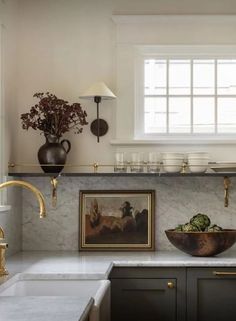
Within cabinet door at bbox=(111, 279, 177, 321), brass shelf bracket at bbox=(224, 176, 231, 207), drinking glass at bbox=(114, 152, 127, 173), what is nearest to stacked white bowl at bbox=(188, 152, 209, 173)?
brass shelf bracket at bbox=(224, 176, 231, 207)

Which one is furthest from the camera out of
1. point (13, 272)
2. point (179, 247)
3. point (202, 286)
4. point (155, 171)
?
point (155, 171)

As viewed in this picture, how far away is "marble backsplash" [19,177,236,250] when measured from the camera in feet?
13.7

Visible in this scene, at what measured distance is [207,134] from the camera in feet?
13.9

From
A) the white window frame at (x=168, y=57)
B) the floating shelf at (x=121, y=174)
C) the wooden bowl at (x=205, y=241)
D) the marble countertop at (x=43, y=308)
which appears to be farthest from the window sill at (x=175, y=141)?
the marble countertop at (x=43, y=308)

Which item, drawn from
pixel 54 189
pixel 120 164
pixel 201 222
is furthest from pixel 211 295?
pixel 54 189

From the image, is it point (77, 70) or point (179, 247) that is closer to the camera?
point (179, 247)

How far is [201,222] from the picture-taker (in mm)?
3805

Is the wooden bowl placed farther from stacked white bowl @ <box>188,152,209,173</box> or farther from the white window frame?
the white window frame

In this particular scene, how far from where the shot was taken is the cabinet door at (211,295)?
11.6 feet

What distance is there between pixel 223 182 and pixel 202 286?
2.80ft

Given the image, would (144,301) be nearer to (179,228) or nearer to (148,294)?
(148,294)

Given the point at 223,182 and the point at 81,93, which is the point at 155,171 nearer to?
the point at 223,182

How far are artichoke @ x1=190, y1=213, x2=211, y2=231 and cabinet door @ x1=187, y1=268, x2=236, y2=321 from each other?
0.32 meters

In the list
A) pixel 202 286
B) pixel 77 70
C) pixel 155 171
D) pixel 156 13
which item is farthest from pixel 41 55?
pixel 202 286
